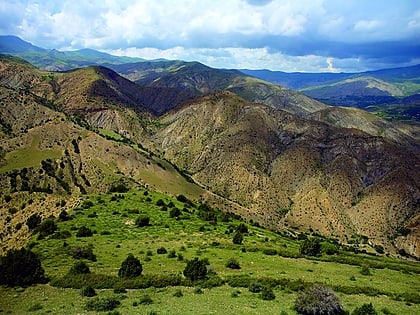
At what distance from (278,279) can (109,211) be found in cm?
4090

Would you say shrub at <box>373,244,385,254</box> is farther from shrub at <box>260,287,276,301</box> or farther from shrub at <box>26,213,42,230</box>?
shrub at <box>260,287,276,301</box>

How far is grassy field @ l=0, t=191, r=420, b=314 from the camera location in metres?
32.3

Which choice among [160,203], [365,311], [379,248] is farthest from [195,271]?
[379,248]

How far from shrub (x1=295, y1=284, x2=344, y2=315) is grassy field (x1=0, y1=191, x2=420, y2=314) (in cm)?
107

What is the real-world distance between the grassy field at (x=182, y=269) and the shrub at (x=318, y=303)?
107 cm

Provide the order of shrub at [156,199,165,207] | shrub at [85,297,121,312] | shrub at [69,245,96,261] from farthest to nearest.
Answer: shrub at [156,199,165,207] → shrub at [69,245,96,261] → shrub at [85,297,121,312]

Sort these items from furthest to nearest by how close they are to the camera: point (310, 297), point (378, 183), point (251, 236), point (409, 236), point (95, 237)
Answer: point (378, 183) < point (409, 236) < point (251, 236) < point (95, 237) < point (310, 297)

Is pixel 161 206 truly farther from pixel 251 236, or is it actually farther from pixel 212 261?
pixel 212 261

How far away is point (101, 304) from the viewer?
100 feet

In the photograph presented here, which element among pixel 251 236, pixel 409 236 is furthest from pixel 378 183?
pixel 251 236

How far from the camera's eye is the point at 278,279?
41656mm

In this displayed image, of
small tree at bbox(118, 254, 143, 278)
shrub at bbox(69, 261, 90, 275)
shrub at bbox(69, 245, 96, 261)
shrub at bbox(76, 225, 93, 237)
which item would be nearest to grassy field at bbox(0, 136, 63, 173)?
shrub at bbox(76, 225, 93, 237)

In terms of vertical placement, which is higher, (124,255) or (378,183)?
(124,255)

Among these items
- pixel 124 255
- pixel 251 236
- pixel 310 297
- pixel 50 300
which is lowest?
pixel 251 236
